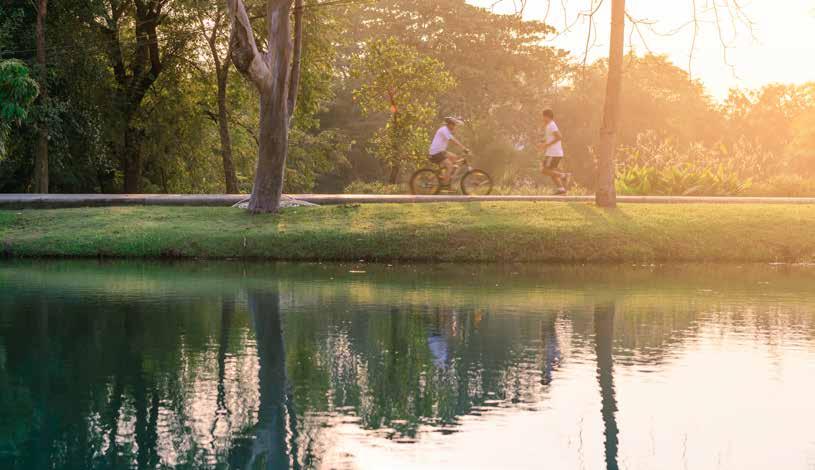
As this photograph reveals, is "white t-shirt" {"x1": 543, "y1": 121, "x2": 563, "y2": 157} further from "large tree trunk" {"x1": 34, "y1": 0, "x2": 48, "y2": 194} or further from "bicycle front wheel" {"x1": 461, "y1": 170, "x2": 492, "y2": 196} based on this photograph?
"large tree trunk" {"x1": 34, "y1": 0, "x2": 48, "y2": 194}

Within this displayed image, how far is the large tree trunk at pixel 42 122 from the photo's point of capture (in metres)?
29.7

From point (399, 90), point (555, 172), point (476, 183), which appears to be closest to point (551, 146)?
point (555, 172)

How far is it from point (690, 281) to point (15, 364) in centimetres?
1068

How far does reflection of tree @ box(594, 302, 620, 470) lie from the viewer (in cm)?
695

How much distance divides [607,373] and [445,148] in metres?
17.4

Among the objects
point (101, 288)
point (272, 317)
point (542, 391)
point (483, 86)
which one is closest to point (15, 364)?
point (272, 317)

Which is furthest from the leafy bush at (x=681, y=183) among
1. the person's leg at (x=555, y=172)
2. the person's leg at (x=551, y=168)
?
the person's leg at (x=551, y=168)

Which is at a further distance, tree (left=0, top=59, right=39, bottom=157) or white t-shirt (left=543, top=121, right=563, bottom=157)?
white t-shirt (left=543, top=121, right=563, bottom=157)

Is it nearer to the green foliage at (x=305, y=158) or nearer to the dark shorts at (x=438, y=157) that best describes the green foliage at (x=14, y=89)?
the dark shorts at (x=438, y=157)

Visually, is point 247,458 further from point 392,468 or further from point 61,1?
point 61,1

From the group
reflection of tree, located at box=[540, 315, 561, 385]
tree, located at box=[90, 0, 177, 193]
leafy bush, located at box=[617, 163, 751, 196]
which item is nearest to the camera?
reflection of tree, located at box=[540, 315, 561, 385]

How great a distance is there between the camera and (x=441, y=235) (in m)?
21.2

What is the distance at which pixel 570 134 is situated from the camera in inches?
2466

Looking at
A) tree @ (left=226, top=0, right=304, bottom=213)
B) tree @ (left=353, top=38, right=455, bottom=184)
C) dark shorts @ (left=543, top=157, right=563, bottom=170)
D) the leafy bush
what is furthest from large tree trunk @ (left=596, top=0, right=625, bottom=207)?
tree @ (left=353, top=38, right=455, bottom=184)
